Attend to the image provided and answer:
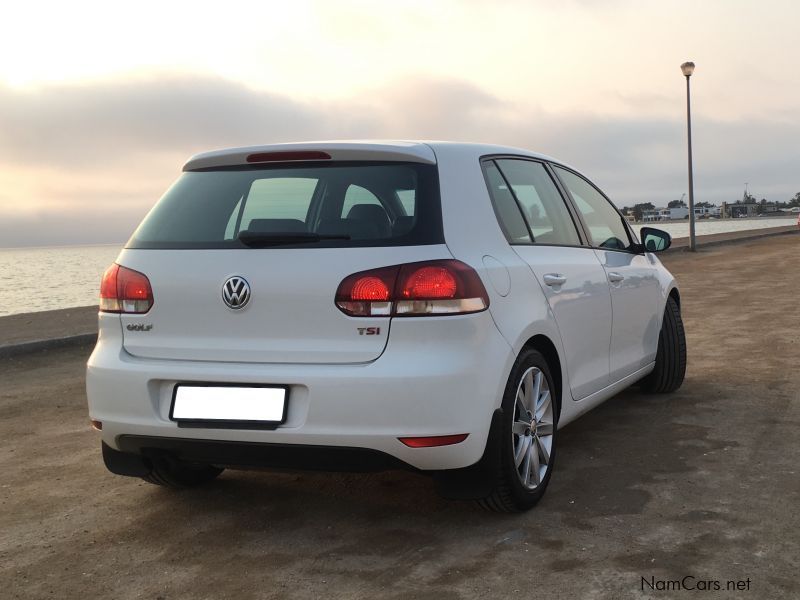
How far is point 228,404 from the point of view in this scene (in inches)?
140

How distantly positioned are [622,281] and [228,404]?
273 cm

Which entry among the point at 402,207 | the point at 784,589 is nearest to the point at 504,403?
the point at 402,207

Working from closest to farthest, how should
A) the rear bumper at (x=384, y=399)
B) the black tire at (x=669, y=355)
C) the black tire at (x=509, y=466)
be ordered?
the rear bumper at (x=384, y=399), the black tire at (x=509, y=466), the black tire at (x=669, y=355)

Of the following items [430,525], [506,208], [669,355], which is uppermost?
[506,208]

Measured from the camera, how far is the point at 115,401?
12.3ft

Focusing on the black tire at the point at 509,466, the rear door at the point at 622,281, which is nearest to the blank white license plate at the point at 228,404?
the black tire at the point at 509,466

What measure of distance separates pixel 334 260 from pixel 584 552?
148 centimetres

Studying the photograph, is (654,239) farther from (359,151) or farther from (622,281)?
(359,151)

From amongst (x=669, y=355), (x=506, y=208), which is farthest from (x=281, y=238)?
(x=669, y=355)

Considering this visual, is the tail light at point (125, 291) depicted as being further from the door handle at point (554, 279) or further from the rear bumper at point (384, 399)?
the door handle at point (554, 279)

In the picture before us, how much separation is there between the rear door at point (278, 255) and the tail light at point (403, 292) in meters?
0.03

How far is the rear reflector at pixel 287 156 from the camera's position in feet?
→ 12.5

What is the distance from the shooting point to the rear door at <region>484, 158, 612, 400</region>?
4.23 m

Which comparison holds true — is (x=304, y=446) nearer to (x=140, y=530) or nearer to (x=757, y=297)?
(x=140, y=530)
